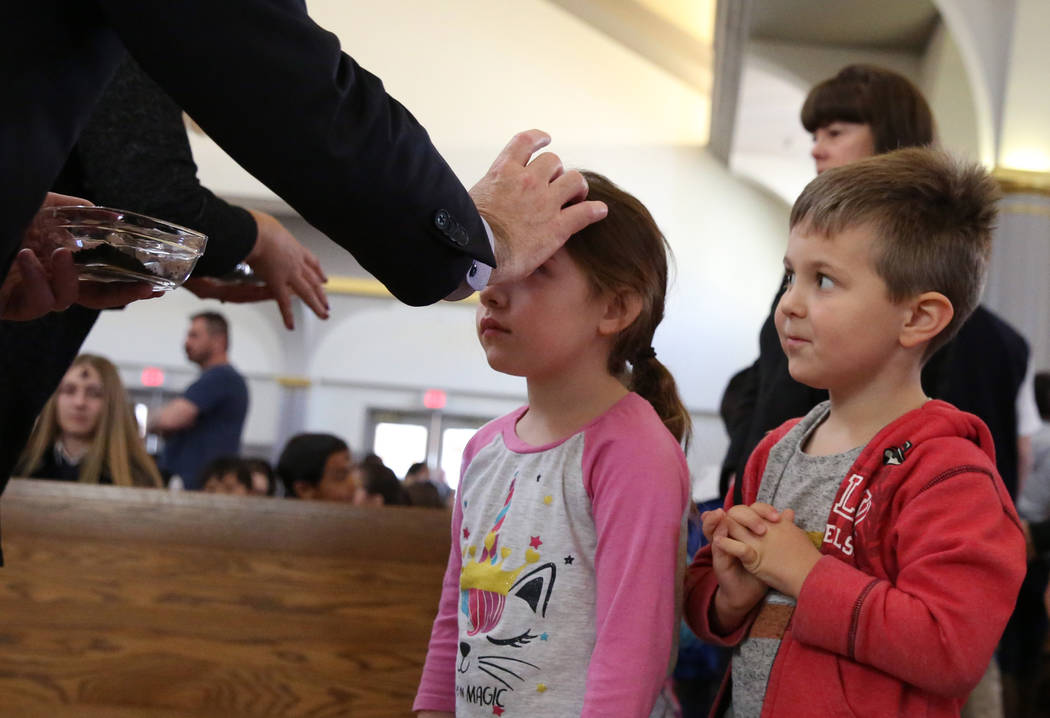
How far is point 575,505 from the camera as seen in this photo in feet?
4.21

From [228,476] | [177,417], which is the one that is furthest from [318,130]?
[177,417]

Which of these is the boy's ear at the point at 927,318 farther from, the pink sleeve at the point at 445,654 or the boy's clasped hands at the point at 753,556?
the pink sleeve at the point at 445,654

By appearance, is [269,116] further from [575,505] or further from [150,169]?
[150,169]

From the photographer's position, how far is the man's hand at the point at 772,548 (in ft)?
3.62

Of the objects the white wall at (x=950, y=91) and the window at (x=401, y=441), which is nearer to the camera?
the white wall at (x=950, y=91)

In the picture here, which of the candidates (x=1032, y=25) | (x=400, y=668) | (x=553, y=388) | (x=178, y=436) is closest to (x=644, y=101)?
(x=1032, y=25)

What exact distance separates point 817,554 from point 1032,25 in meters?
4.66

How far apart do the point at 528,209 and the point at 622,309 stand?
0.66 feet

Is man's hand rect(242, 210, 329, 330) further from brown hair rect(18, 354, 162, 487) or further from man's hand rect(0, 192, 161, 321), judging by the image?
brown hair rect(18, 354, 162, 487)

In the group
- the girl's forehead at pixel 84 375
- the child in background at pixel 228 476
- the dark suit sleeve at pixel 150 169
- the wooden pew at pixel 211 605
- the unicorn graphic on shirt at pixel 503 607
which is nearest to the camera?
the unicorn graphic on shirt at pixel 503 607

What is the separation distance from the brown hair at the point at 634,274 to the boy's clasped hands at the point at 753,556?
266 mm

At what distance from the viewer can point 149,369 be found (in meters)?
15.2

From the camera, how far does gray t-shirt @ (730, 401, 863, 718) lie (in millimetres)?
1144

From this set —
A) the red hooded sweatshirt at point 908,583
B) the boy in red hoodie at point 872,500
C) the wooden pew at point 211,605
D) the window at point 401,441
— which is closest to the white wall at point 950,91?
the wooden pew at point 211,605
